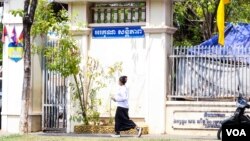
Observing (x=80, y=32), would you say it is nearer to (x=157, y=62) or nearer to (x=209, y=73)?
(x=157, y=62)

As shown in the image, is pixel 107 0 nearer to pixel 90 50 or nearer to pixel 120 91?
pixel 90 50

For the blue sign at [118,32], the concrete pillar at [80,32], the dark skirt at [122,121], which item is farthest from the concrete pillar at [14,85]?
the dark skirt at [122,121]

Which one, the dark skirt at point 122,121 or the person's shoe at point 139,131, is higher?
the dark skirt at point 122,121

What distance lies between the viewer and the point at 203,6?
68.5ft

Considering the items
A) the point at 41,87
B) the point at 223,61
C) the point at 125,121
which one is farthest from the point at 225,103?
the point at 41,87

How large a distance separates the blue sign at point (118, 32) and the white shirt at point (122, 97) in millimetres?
1768

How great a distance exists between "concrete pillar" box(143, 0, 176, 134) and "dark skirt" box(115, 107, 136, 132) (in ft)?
3.24

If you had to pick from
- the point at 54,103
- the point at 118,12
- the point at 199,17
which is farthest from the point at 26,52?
the point at 199,17

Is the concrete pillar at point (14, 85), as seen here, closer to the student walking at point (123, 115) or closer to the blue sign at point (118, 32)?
the blue sign at point (118, 32)

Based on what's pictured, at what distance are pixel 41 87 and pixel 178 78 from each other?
154 inches

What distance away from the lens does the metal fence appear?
14781 millimetres

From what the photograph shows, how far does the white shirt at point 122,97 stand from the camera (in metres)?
14.2

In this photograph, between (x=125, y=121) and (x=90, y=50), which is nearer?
(x=125, y=121)

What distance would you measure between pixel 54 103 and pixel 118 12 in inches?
122
